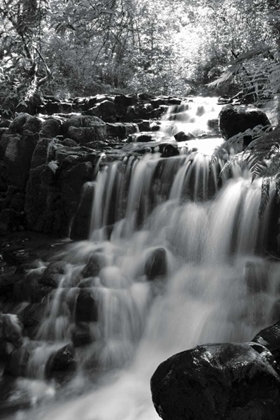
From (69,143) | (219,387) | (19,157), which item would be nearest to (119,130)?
(69,143)

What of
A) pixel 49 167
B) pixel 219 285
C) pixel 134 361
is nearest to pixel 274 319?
pixel 219 285

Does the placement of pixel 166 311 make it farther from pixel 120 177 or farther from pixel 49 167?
pixel 49 167

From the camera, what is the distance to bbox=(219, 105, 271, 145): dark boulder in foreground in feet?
26.1

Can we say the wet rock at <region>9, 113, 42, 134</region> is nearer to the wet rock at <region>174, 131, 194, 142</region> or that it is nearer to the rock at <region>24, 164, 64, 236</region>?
the rock at <region>24, 164, 64, 236</region>

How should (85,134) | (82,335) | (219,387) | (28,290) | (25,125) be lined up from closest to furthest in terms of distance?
(219,387), (82,335), (28,290), (85,134), (25,125)

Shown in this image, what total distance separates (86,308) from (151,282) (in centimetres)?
106

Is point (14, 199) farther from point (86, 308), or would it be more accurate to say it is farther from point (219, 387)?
point (219, 387)

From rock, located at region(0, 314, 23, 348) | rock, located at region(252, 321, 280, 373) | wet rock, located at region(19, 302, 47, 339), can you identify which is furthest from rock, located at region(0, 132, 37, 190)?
rock, located at region(252, 321, 280, 373)

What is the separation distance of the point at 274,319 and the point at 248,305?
39 cm

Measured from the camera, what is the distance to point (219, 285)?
549 centimetres

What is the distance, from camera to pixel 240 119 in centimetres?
802

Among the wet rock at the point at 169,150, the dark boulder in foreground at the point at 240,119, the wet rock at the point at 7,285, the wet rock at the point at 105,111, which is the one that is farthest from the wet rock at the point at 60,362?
the wet rock at the point at 105,111

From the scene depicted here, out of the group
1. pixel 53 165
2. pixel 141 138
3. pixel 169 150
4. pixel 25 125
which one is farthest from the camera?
pixel 141 138

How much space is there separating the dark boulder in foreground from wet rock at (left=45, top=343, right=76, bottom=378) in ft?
17.6
